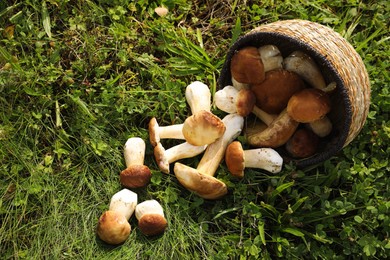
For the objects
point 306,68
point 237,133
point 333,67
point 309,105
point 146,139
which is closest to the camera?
point 333,67

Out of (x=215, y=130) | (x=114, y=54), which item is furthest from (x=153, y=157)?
(x=114, y=54)

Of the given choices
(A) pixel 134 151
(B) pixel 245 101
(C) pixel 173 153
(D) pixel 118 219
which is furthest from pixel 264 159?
(D) pixel 118 219

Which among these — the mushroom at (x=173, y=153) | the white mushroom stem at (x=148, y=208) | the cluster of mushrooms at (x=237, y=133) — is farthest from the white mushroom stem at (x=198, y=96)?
the white mushroom stem at (x=148, y=208)

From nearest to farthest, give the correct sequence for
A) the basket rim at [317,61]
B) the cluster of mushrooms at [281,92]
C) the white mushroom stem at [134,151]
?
the basket rim at [317,61]
the cluster of mushrooms at [281,92]
the white mushroom stem at [134,151]

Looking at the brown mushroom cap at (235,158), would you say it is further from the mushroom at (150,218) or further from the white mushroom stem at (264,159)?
the mushroom at (150,218)

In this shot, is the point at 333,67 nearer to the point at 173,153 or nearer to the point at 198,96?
the point at 198,96

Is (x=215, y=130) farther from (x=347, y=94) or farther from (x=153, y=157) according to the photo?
(x=347, y=94)

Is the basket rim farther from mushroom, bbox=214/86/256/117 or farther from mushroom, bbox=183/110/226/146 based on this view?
mushroom, bbox=183/110/226/146

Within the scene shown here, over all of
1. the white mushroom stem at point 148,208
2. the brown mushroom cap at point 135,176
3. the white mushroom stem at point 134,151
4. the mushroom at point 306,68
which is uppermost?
the mushroom at point 306,68
